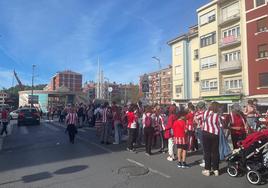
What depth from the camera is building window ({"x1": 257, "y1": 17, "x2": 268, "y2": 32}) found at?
34875 millimetres

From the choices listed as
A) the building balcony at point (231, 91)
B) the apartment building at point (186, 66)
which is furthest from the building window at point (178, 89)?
the building balcony at point (231, 91)

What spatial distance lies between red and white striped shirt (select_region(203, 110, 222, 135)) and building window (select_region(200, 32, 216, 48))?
3673 centimetres

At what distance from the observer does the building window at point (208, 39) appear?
42938 millimetres

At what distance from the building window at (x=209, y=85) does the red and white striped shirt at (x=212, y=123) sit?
35599mm

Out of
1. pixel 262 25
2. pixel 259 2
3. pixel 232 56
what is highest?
pixel 259 2

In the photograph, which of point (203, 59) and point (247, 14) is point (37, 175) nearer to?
point (247, 14)

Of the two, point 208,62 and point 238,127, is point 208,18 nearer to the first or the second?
point 208,62

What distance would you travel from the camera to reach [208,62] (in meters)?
44.2

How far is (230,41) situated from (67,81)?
119 metres

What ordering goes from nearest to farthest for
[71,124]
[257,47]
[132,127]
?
[132,127]
[71,124]
[257,47]

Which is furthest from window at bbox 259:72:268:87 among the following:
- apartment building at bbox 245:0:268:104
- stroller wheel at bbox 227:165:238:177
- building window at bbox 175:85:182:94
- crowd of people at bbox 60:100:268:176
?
stroller wheel at bbox 227:165:238:177

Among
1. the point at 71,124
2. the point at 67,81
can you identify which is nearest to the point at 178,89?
the point at 71,124

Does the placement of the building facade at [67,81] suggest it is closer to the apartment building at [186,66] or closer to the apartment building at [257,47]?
the apartment building at [186,66]

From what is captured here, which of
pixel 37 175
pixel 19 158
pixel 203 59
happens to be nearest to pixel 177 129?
pixel 37 175
